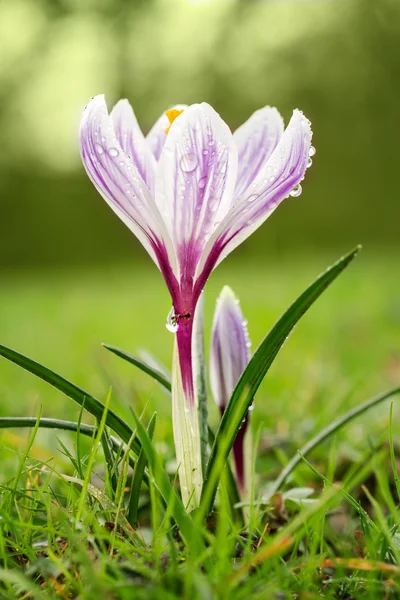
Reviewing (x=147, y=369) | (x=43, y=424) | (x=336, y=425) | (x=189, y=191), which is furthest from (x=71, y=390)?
(x=336, y=425)

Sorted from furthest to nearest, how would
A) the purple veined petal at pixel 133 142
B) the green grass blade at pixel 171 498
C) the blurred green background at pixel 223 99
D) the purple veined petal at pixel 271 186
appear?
1. the blurred green background at pixel 223 99
2. the purple veined petal at pixel 133 142
3. the purple veined petal at pixel 271 186
4. the green grass blade at pixel 171 498

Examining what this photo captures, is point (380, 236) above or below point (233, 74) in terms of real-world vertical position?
below

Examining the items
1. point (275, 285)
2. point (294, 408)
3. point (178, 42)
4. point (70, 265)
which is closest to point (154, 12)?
point (178, 42)

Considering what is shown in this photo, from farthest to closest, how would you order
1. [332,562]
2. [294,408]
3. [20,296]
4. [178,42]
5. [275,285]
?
[178,42] < [20,296] < [275,285] < [294,408] < [332,562]

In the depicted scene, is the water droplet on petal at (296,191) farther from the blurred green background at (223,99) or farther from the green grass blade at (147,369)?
the blurred green background at (223,99)

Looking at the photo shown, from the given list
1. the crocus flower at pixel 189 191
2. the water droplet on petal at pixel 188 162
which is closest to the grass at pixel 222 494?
the crocus flower at pixel 189 191

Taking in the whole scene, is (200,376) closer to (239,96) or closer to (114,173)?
(114,173)

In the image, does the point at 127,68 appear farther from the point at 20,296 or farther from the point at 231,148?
the point at 231,148
